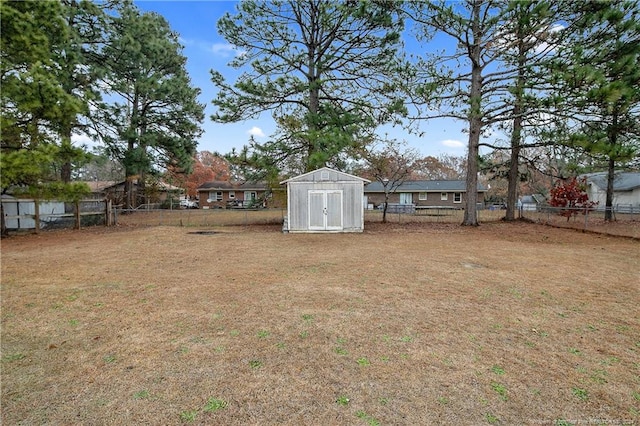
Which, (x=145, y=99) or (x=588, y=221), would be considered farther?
(x=145, y=99)

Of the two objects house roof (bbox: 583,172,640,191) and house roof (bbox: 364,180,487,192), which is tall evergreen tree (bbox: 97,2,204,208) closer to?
house roof (bbox: 364,180,487,192)

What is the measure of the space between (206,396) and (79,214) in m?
14.5

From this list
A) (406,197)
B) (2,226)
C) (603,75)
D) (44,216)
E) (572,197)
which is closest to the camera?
(603,75)

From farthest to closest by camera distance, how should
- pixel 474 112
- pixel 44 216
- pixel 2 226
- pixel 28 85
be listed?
pixel 44 216 < pixel 474 112 < pixel 2 226 < pixel 28 85

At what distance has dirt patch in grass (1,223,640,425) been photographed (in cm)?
235

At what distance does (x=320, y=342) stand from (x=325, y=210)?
9757 millimetres

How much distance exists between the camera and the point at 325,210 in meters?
13.0

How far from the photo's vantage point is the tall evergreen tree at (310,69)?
526 inches

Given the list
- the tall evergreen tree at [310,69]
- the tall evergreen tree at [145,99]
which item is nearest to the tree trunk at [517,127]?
the tall evergreen tree at [310,69]

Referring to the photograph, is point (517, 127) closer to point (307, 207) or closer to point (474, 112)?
point (474, 112)

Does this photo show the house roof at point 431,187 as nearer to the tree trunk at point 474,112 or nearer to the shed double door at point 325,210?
the tree trunk at point 474,112

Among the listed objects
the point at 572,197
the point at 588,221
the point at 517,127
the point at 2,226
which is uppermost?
the point at 517,127

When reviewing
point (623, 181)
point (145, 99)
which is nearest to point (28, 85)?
point (145, 99)

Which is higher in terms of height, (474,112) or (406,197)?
(474,112)
